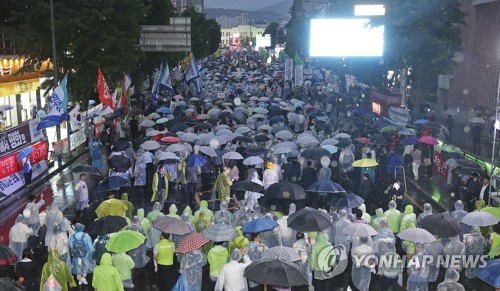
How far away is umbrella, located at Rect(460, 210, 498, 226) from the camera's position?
12438 mm

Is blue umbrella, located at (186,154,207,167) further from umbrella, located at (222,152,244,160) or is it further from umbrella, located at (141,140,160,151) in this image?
umbrella, located at (141,140,160,151)

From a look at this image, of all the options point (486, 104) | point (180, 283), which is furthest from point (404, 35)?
point (180, 283)

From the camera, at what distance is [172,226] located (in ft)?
39.4

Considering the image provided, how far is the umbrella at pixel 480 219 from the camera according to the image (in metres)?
12.4

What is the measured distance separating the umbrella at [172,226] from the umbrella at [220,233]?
1.80 feet

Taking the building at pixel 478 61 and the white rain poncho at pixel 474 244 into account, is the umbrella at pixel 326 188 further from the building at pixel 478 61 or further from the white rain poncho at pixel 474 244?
the building at pixel 478 61

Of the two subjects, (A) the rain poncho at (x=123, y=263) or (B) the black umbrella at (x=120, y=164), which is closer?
(A) the rain poncho at (x=123, y=263)

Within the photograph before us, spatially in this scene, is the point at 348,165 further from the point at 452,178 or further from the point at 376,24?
the point at 376,24

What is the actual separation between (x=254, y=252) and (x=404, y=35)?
25.0 m

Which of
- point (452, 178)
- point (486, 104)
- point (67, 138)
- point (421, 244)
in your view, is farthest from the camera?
point (486, 104)

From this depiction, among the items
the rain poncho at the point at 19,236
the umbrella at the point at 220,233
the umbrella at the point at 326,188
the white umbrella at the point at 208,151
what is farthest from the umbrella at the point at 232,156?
the umbrella at the point at 220,233

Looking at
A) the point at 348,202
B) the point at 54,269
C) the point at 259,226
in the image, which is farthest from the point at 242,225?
the point at 54,269

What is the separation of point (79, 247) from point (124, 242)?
1564 millimetres

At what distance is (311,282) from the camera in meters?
12.4
